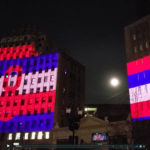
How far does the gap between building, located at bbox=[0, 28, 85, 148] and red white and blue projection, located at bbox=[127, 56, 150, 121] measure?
2141cm

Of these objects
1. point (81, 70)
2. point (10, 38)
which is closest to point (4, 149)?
point (81, 70)

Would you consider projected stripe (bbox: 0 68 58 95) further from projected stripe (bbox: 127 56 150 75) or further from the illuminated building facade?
the illuminated building facade

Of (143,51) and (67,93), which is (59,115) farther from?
(143,51)

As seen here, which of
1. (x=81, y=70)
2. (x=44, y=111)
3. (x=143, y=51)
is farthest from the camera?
(x=81, y=70)

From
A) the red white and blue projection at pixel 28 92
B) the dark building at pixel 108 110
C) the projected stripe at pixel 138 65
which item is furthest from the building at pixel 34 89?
the projected stripe at pixel 138 65

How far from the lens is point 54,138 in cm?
5588

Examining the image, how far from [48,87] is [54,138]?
16160mm

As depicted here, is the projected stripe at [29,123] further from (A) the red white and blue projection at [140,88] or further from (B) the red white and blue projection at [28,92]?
(A) the red white and blue projection at [140,88]

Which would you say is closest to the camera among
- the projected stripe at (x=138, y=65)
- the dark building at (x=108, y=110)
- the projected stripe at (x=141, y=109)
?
the projected stripe at (x=141, y=109)

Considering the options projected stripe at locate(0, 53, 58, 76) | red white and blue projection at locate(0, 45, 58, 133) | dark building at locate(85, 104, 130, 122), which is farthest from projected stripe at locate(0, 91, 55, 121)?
dark building at locate(85, 104, 130, 122)

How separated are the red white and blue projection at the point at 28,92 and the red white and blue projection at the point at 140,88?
904 inches

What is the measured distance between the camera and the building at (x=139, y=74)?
162 ft

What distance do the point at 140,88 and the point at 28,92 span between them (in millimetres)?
34243

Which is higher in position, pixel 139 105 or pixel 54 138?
pixel 139 105
